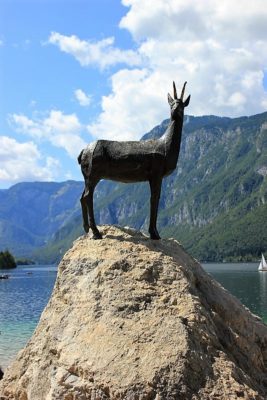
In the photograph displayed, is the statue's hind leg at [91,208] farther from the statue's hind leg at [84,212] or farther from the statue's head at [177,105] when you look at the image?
the statue's head at [177,105]

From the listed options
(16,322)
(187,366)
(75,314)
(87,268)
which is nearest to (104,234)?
(87,268)

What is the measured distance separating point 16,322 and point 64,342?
145 feet

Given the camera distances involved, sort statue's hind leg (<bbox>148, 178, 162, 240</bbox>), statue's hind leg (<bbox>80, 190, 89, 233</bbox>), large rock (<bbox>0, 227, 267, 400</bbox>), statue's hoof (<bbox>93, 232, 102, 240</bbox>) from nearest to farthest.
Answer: large rock (<bbox>0, 227, 267, 400</bbox>), statue's hoof (<bbox>93, 232, 102, 240</bbox>), statue's hind leg (<bbox>148, 178, 162, 240</bbox>), statue's hind leg (<bbox>80, 190, 89, 233</bbox>)

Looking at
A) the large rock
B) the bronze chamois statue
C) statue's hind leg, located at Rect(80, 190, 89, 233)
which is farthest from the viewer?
statue's hind leg, located at Rect(80, 190, 89, 233)

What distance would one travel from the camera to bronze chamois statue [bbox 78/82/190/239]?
11.2 m

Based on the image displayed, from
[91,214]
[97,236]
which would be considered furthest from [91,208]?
[97,236]

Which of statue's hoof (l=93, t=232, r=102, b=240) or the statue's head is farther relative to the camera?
the statue's head

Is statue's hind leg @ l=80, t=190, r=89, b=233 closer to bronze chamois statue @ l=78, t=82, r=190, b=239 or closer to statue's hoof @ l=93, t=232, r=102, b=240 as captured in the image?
bronze chamois statue @ l=78, t=82, r=190, b=239

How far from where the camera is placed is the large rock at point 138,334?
25.8ft

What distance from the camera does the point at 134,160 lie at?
1127cm

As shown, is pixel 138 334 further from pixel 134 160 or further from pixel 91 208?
pixel 134 160

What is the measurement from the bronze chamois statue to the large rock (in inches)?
42.8

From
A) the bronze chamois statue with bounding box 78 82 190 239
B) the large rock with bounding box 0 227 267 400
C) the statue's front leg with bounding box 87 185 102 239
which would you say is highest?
the bronze chamois statue with bounding box 78 82 190 239

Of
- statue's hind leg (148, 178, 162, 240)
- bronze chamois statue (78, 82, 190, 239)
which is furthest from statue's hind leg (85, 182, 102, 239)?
statue's hind leg (148, 178, 162, 240)
